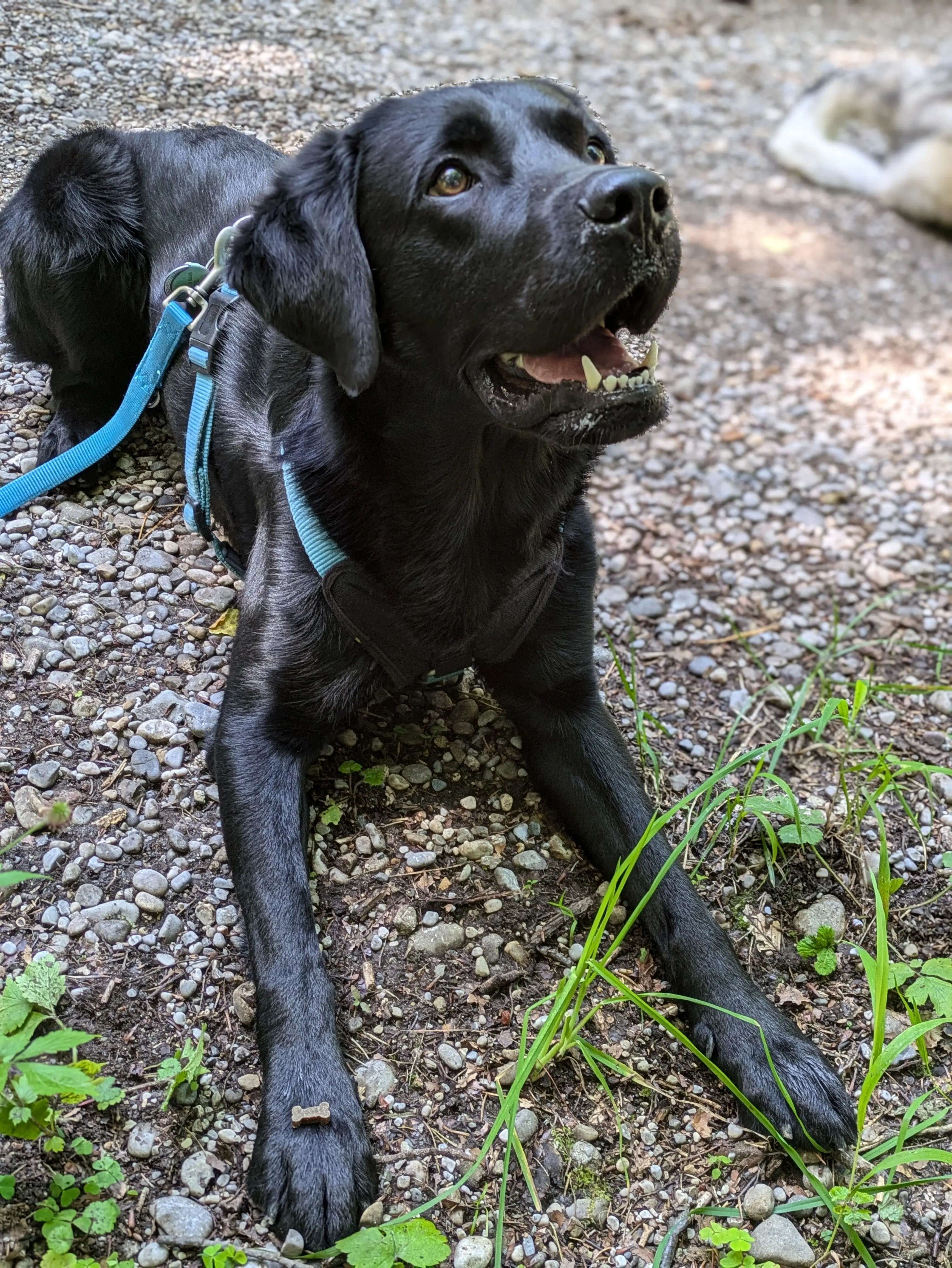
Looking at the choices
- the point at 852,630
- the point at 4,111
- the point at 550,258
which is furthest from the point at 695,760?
the point at 4,111

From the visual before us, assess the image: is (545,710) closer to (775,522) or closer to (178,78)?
(775,522)

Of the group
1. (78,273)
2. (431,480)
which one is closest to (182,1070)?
(431,480)

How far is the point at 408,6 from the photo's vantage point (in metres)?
5.04

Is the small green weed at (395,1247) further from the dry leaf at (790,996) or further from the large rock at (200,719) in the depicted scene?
the large rock at (200,719)

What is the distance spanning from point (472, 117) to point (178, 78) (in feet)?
6.36

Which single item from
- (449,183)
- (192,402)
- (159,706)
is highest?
(449,183)

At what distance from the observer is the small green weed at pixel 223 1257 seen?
1.67 meters

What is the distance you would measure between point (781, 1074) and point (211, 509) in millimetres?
1788

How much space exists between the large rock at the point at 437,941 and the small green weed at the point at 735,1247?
2.19 feet

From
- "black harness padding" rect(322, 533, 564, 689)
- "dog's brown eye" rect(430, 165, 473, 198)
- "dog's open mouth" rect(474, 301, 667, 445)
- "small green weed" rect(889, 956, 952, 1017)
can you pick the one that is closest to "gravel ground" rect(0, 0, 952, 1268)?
"small green weed" rect(889, 956, 952, 1017)

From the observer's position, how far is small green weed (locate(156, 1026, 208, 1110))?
73.4 inches

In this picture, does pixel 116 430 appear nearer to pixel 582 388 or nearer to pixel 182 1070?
pixel 582 388

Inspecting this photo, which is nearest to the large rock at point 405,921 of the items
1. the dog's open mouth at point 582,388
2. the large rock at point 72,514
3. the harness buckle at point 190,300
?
the dog's open mouth at point 582,388

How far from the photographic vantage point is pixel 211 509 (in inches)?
109
